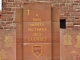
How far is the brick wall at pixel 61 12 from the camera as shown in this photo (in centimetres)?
624

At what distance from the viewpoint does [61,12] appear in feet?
20.8

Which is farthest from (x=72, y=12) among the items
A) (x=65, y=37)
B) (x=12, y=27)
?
(x=12, y=27)

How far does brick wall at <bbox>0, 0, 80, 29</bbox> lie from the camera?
6.24 metres

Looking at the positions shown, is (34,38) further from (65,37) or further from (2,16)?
(2,16)

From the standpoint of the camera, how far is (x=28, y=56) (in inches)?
172

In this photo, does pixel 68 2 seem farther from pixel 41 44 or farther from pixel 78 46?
pixel 41 44

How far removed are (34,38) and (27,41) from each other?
0.14m

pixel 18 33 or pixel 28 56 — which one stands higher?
pixel 18 33

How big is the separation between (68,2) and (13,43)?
1874 mm

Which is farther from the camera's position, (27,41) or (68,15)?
(68,15)

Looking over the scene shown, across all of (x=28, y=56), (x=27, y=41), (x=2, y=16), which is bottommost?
(x=28, y=56)

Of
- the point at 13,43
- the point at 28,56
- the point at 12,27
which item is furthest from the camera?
the point at 12,27

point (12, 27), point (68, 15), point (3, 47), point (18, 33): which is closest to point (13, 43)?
point (3, 47)

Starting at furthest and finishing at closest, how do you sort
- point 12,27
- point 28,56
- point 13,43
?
1. point 12,27
2. point 13,43
3. point 28,56
